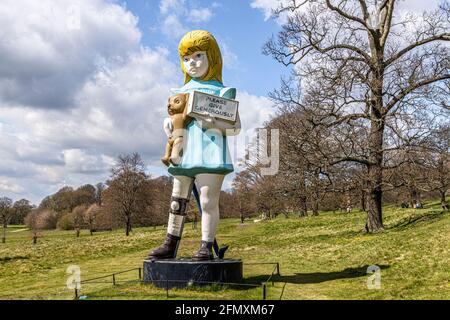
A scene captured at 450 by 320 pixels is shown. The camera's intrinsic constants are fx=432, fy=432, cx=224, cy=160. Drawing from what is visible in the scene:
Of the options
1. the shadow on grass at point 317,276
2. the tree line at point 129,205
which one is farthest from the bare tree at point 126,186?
the shadow on grass at point 317,276

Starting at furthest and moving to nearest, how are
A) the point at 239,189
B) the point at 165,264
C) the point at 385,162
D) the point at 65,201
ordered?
the point at 65,201
the point at 239,189
the point at 385,162
the point at 165,264

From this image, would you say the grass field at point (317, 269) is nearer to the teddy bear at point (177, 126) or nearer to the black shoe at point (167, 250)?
the black shoe at point (167, 250)

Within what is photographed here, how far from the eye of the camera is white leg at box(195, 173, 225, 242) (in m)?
7.46

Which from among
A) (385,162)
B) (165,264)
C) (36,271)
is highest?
(385,162)

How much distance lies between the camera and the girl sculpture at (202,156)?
7.47 meters

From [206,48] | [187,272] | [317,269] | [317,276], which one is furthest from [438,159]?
[187,272]

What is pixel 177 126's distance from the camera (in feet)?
25.5

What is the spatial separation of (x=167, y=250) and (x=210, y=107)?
265 cm

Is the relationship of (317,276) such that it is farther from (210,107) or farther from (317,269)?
(210,107)

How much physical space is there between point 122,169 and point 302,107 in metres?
23.9

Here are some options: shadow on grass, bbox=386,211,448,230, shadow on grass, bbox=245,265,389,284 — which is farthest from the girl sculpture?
shadow on grass, bbox=386,211,448,230

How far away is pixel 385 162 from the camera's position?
14.8 meters
